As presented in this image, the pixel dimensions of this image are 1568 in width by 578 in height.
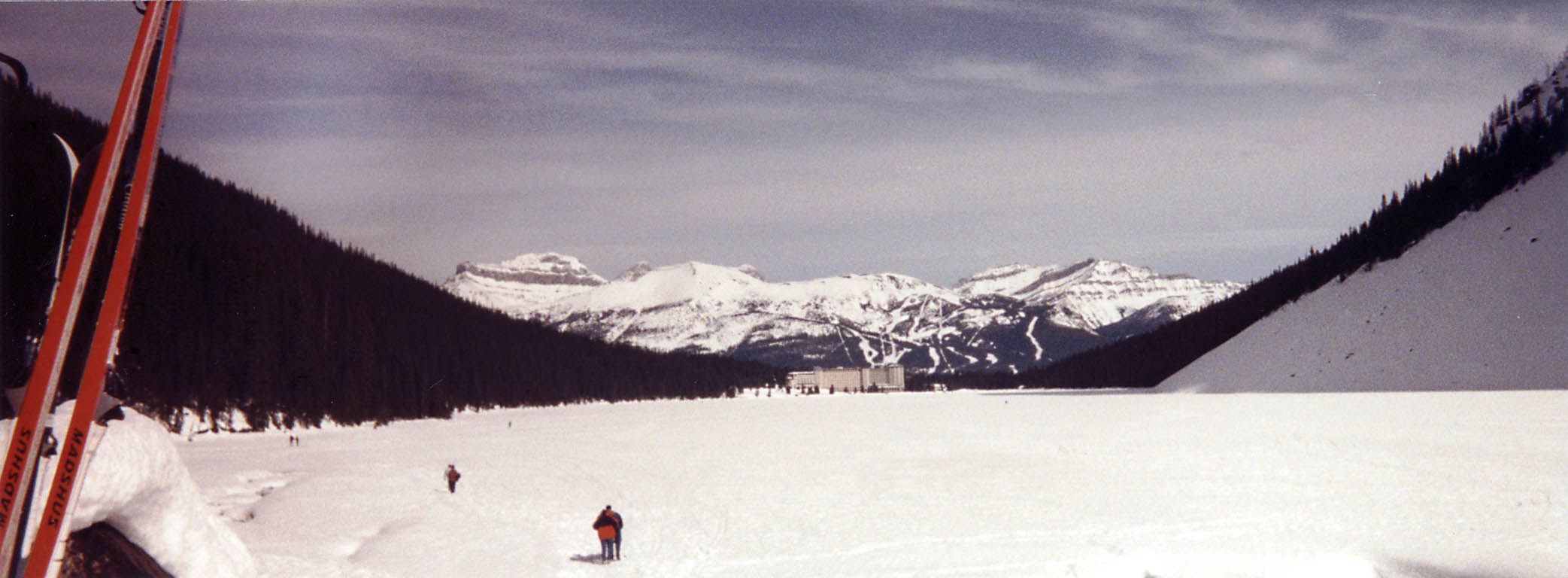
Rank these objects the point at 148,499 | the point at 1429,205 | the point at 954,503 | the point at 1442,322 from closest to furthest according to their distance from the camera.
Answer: the point at 148,499 < the point at 954,503 < the point at 1442,322 < the point at 1429,205

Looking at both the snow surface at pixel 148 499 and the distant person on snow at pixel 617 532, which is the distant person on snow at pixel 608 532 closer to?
the distant person on snow at pixel 617 532

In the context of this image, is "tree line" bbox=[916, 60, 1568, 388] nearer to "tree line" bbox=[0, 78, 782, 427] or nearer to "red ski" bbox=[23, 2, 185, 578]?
→ "tree line" bbox=[0, 78, 782, 427]

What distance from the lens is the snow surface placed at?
7.14 m

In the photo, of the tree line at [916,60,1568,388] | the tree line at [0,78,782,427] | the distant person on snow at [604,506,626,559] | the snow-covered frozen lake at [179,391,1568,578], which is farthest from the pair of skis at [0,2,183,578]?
the tree line at [916,60,1568,388]

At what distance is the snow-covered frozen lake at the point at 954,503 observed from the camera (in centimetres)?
1691

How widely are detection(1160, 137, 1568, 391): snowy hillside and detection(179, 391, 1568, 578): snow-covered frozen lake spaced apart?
40108 mm

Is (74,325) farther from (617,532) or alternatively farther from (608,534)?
(617,532)

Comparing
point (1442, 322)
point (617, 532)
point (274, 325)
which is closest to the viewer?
point (617, 532)

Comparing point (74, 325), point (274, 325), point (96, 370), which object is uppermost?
point (274, 325)

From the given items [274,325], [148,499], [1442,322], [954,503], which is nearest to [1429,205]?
[1442,322]

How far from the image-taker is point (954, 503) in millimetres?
24391

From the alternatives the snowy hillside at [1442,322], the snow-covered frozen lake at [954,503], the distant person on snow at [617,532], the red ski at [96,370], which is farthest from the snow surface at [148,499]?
the snowy hillside at [1442,322]

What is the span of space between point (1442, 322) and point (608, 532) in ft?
322

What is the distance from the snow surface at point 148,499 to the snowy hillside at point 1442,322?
91.0 meters
